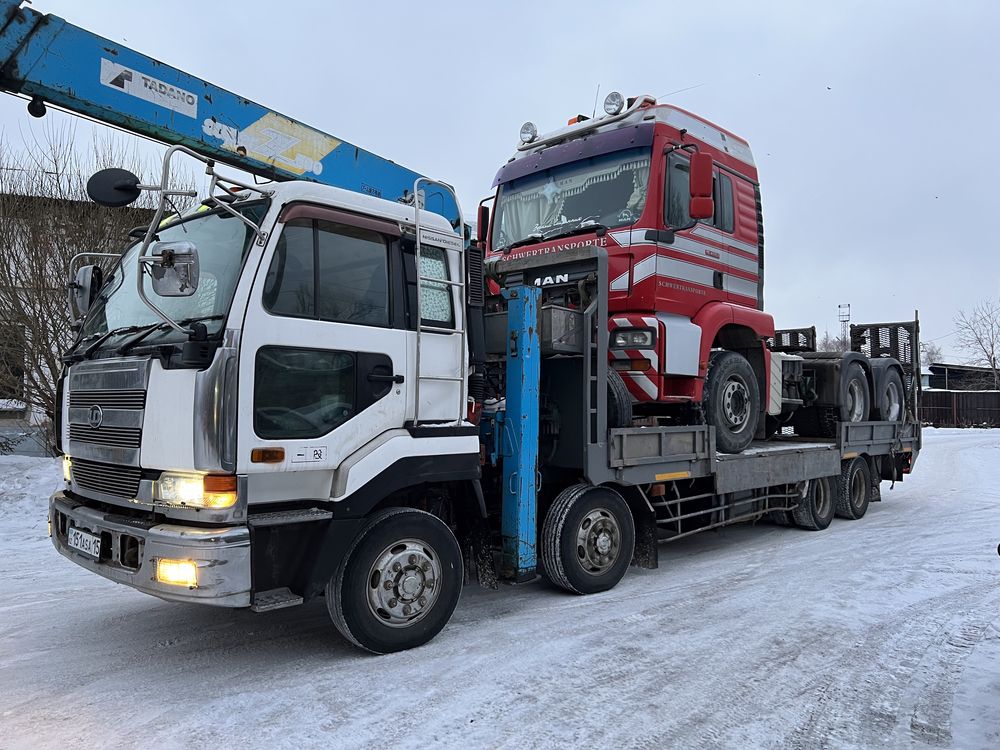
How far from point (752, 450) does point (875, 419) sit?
3589mm

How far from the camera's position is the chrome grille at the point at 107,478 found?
12.5 feet

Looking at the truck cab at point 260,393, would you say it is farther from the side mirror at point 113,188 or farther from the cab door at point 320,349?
the side mirror at point 113,188

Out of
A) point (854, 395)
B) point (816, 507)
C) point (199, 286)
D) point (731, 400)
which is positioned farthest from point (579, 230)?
point (854, 395)

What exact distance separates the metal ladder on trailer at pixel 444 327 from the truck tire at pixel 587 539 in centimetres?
128

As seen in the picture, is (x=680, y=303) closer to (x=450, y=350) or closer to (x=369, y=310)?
(x=450, y=350)

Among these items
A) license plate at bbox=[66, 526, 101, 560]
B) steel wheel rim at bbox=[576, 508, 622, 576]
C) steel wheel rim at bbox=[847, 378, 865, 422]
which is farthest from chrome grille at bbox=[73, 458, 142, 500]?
steel wheel rim at bbox=[847, 378, 865, 422]

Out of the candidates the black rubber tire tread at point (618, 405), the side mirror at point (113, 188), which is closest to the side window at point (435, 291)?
the side mirror at point (113, 188)

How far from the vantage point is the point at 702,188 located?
6.09 m

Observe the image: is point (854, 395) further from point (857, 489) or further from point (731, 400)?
point (731, 400)

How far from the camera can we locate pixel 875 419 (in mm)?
9953

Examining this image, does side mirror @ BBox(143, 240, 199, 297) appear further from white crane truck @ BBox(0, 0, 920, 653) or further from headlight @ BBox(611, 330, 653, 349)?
headlight @ BBox(611, 330, 653, 349)

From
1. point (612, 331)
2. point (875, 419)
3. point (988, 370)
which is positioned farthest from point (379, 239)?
point (988, 370)

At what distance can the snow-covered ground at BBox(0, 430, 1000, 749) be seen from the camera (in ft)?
10.8

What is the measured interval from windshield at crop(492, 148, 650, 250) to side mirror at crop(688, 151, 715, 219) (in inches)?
15.6
